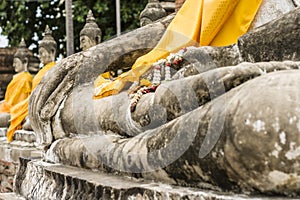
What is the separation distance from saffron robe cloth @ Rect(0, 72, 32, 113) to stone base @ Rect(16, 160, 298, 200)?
15.1 feet

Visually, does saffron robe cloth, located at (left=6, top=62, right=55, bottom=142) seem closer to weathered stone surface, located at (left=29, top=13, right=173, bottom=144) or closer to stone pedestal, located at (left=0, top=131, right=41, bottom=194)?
stone pedestal, located at (left=0, top=131, right=41, bottom=194)

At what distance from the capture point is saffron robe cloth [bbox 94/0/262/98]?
285 centimetres

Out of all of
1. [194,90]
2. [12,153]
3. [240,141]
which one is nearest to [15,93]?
[12,153]

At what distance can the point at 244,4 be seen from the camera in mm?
2859

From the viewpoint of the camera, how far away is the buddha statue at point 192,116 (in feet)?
5.29

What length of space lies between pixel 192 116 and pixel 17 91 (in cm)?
634

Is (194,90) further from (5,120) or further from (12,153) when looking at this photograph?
(5,120)

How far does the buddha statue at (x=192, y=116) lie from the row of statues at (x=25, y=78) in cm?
346

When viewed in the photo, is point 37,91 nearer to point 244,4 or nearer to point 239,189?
point 244,4

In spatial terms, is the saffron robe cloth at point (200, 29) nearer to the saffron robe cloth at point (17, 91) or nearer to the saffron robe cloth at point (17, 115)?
the saffron robe cloth at point (17, 115)

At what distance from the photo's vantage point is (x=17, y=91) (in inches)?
311

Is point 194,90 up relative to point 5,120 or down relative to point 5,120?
up

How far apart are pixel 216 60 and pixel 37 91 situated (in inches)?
43.9

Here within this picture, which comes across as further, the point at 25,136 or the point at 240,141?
the point at 25,136
